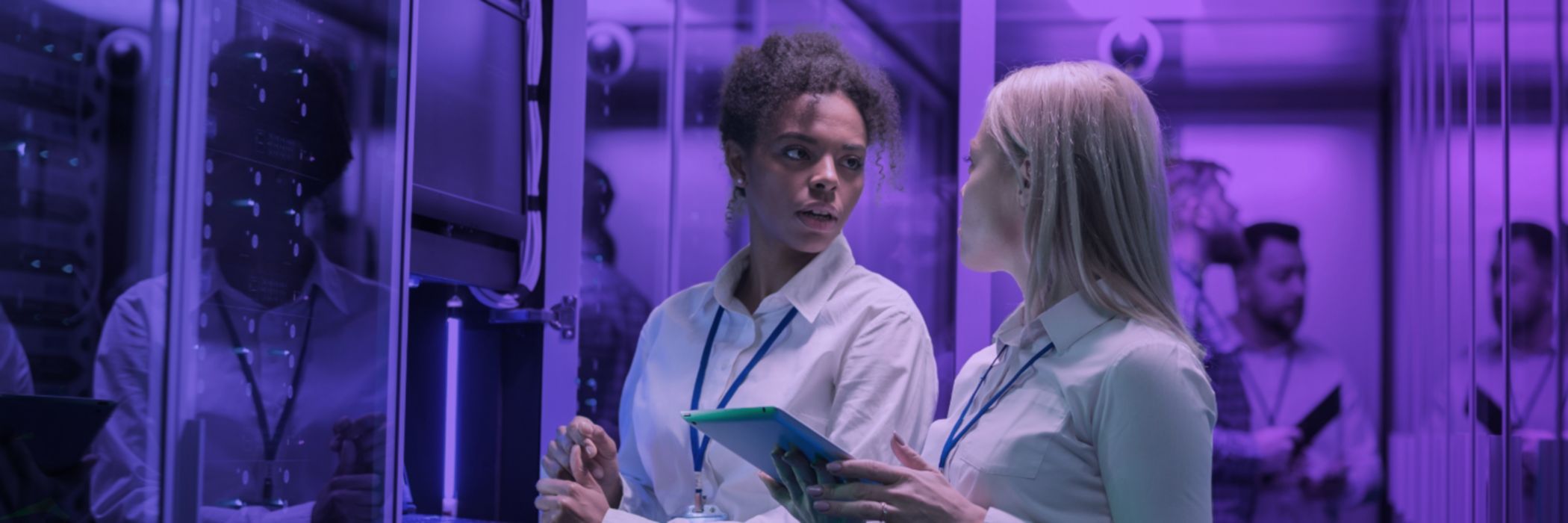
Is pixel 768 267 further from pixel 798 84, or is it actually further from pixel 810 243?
pixel 798 84

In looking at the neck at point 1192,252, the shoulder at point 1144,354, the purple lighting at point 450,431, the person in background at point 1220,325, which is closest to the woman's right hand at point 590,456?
the shoulder at point 1144,354

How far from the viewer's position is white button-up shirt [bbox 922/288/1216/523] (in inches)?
57.7

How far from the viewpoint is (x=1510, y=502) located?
3273 mm

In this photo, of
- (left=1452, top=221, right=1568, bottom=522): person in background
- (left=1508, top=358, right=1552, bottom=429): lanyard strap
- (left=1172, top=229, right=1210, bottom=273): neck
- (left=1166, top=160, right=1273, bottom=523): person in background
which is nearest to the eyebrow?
(left=1452, top=221, right=1568, bottom=522): person in background

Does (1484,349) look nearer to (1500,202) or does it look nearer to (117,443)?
(1500,202)

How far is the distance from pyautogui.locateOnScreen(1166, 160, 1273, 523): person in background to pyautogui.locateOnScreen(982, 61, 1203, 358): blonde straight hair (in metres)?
2.64

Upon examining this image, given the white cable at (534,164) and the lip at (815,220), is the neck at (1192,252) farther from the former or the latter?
the lip at (815,220)

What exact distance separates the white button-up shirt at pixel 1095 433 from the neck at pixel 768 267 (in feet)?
2.36

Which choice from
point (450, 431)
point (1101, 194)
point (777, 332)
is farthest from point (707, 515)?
point (450, 431)

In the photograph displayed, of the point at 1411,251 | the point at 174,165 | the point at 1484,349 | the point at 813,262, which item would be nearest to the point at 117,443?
the point at 174,165

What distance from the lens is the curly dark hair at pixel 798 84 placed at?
243 centimetres

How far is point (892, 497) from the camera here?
1.55m

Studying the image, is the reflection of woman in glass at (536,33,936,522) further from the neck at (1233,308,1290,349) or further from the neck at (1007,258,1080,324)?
the neck at (1233,308,1290,349)

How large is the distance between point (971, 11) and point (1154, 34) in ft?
2.07
